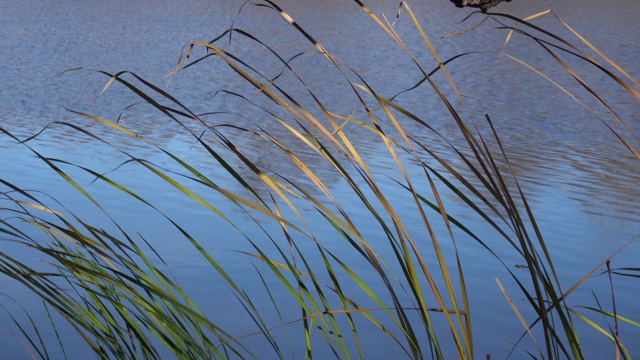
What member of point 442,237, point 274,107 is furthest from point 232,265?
point 274,107

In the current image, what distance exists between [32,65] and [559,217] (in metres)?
5.87

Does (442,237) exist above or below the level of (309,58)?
below

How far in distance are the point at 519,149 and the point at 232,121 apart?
6.02 feet

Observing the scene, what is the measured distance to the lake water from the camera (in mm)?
3262

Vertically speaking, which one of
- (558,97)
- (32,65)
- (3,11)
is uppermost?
(3,11)

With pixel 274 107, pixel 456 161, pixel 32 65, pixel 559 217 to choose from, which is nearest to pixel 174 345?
pixel 559 217

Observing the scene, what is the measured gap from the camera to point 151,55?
9508 mm

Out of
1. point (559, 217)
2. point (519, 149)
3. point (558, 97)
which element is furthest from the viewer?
point (558, 97)

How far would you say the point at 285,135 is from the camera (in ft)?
19.9

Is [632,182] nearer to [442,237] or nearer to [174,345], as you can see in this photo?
[442,237]

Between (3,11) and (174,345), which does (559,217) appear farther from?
(3,11)

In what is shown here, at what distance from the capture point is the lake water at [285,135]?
3.26 meters

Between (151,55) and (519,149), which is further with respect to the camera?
(151,55)

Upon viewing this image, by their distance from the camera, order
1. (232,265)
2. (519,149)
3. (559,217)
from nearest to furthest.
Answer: (232,265), (559,217), (519,149)
